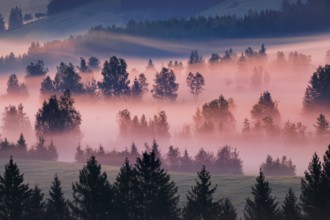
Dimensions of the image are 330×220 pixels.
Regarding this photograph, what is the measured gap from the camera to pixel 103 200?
103375mm

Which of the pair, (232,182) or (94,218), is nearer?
(94,218)

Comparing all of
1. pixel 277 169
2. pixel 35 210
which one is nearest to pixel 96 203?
pixel 35 210

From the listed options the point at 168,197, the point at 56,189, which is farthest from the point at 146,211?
the point at 56,189

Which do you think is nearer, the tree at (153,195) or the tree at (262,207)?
the tree at (262,207)

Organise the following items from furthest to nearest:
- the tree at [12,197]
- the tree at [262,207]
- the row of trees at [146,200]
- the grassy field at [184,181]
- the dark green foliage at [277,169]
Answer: the dark green foliage at [277,169], the grassy field at [184,181], the row of trees at [146,200], the tree at [12,197], the tree at [262,207]

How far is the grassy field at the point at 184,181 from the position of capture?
129 m

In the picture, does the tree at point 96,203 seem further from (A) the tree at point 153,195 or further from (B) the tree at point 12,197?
(B) the tree at point 12,197

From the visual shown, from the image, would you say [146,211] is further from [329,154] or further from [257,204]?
[329,154]

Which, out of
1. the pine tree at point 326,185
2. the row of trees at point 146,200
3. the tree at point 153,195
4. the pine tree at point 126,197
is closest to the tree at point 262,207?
the row of trees at point 146,200

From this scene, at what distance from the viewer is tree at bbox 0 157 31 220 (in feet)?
325

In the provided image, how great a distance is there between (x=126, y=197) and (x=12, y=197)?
37.4ft

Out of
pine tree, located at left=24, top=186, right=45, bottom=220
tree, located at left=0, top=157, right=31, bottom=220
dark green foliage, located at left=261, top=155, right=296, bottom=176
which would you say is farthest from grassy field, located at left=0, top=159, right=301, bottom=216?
dark green foliage, located at left=261, top=155, right=296, bottom=176

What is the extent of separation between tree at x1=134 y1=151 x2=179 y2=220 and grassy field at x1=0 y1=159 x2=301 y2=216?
1359 cm

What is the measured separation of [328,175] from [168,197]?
50.9 ft
